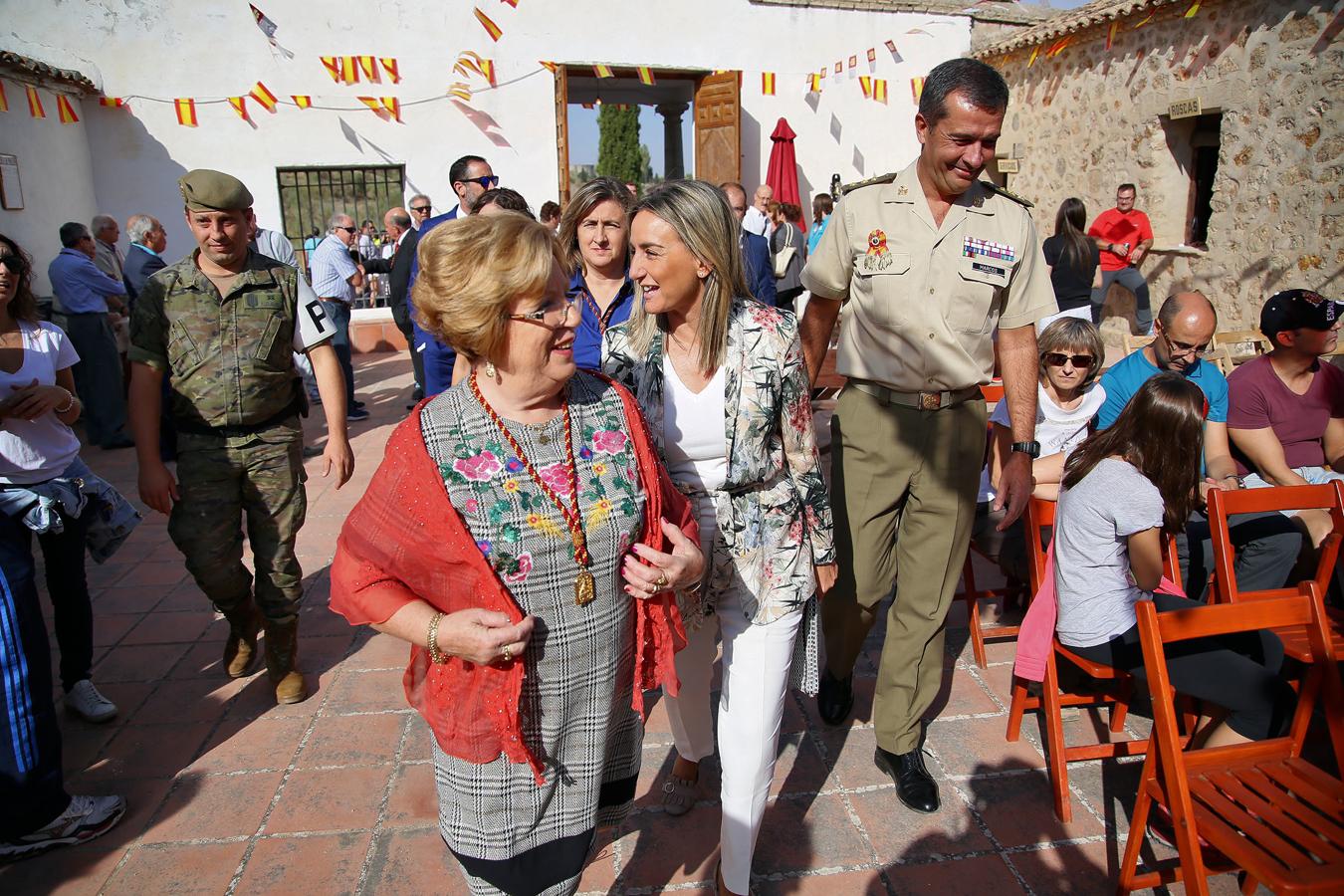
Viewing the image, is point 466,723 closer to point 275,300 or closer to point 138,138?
point 275,300

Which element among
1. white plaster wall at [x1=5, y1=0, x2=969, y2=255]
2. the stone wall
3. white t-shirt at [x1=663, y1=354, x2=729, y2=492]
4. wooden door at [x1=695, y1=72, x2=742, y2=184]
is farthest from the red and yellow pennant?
the stone wall

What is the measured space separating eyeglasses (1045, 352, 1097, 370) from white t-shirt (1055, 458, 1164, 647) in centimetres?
95

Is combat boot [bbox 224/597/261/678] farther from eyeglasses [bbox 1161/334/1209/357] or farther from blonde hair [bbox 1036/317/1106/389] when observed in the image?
eyeglasses [bbox 1161/334/1209/357]

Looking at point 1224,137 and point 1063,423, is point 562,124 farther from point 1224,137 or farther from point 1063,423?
point 1063,423

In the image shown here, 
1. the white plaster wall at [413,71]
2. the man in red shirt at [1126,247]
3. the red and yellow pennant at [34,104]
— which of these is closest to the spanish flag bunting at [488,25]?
the white plaster wall at [413,71]

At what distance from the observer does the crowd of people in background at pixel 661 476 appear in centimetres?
155

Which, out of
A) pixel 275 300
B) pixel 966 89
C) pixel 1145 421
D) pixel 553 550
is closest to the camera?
pixel 553 550

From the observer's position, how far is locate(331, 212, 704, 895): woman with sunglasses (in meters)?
1.51

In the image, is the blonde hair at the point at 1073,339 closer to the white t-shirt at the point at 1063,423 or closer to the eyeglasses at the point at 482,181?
the white t-shirt at the point at 1063,423

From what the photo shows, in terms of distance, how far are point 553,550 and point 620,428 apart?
0.96 ft

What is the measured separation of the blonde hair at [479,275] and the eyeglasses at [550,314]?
1.1 inches

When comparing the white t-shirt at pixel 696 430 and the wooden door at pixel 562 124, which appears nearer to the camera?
the white t-shirt at pixel 696 430

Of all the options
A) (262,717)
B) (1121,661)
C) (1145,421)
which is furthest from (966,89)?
(262,717)

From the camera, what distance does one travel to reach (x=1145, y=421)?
254cm
